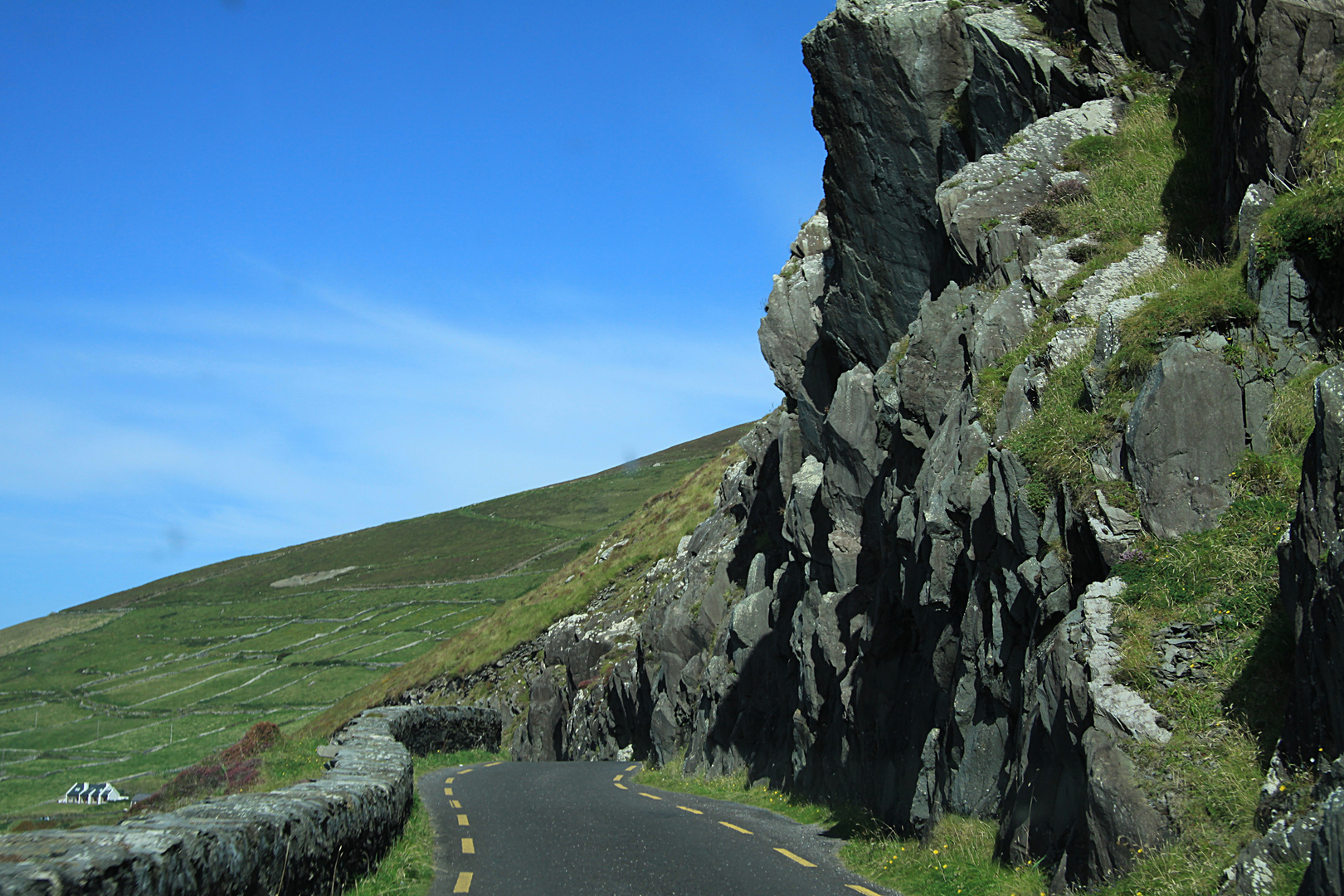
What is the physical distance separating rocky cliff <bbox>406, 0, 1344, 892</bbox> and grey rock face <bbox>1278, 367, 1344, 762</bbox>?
0.04 metres

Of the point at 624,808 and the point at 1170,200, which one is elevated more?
the point at 1170,200

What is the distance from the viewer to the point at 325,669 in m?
105

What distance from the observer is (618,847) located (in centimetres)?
1359

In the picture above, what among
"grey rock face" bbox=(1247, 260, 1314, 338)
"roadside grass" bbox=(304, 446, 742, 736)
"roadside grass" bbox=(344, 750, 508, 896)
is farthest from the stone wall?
"roadside grass" bbox=(304, 446, 742, 736)

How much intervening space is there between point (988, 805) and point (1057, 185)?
12.8 meters

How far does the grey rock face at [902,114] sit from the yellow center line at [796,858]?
12936 mm

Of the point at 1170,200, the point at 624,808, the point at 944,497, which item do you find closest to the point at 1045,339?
the point at 944,497

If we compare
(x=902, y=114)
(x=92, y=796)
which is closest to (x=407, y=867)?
(x=902, y=114)

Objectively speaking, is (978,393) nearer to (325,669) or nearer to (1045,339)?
(1045,339)

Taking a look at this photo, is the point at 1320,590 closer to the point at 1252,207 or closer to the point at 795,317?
the point at 1252,207

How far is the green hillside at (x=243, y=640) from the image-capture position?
86.4m

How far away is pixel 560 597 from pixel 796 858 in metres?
47.3

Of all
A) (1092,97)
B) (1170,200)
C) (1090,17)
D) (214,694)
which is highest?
(1090,17)

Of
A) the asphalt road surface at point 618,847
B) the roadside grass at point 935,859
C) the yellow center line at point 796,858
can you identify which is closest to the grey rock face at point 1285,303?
the roadside grass at point 935,859
